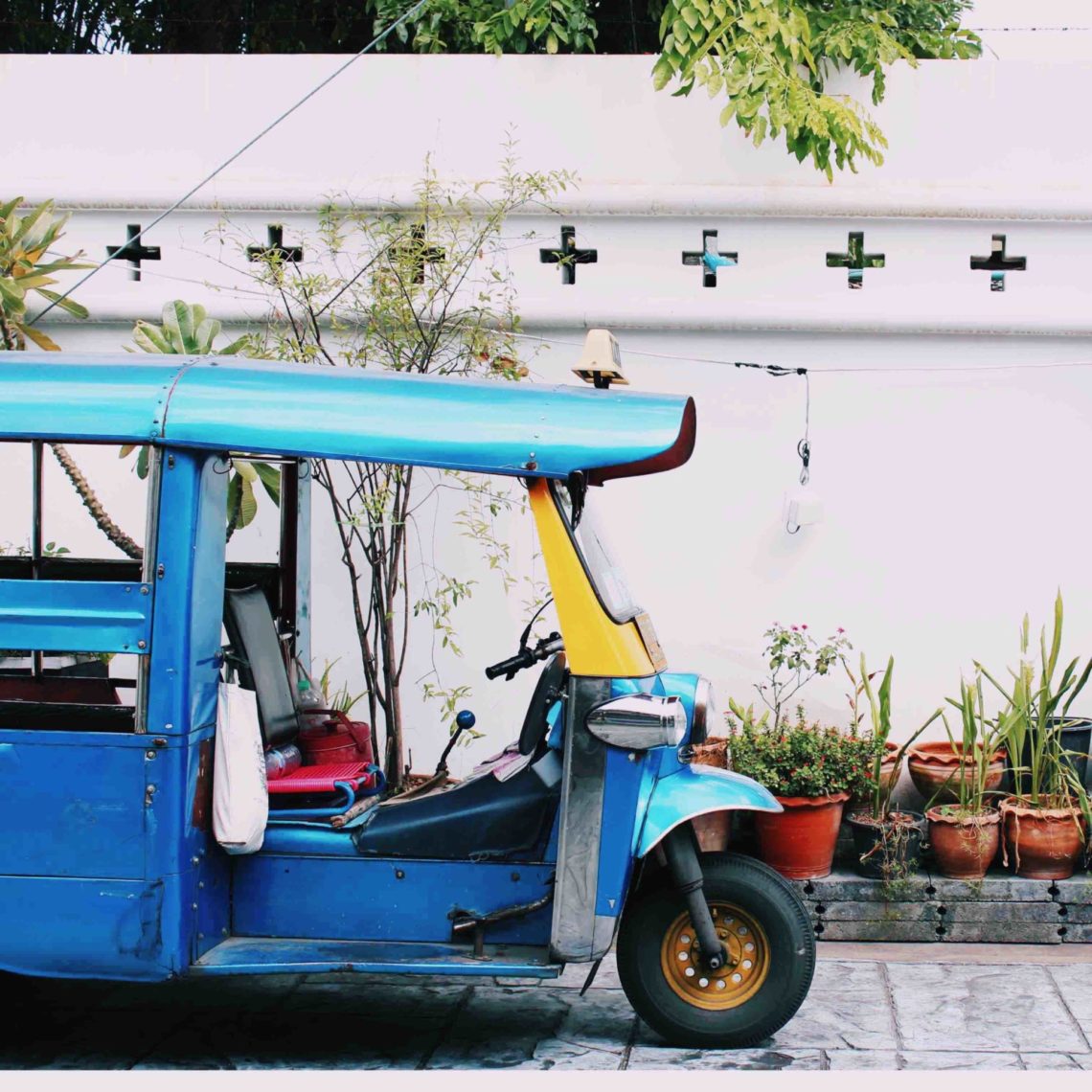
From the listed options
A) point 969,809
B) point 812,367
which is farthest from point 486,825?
point 812,367

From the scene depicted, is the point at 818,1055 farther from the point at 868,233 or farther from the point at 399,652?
the point at 868,233

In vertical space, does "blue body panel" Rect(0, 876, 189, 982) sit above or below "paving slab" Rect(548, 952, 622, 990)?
above

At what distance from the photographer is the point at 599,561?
473 cm

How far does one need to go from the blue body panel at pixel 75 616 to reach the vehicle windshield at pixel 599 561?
4.23 ft

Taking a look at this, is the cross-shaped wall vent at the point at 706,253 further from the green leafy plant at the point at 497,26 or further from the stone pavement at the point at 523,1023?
the stone pavement at the point at 523,1023

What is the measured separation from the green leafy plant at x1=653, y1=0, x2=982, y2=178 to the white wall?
20cm

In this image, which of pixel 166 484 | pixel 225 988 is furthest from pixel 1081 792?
pixel 166 484

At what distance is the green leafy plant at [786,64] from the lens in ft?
20.9

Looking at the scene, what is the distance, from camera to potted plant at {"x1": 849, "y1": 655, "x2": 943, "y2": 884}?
19.7 ft

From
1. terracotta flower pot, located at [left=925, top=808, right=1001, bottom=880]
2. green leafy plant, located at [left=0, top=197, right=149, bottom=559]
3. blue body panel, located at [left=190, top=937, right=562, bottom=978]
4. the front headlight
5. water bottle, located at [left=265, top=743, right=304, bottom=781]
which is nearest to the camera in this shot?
blue body panel, located at [left=190, top=937, right=562, bottom=978]

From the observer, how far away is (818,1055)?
465 centimetres

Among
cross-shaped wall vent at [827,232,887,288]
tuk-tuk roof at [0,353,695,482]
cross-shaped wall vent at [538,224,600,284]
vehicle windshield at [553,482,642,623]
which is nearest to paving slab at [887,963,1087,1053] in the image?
vehicle windshield at [553,482,642,623]

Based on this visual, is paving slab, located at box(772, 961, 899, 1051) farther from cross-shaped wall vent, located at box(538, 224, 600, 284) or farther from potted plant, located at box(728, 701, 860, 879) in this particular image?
cross-shaped wall vent, located at box(538, 224, 600, 284)

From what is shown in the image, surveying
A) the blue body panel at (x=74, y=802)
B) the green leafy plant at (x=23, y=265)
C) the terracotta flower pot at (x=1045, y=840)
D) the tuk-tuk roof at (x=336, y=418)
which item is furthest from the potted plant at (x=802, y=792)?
the green leafy plant at (x=23, y=265)
